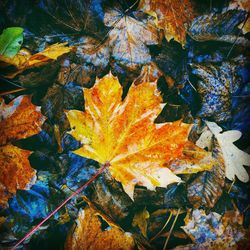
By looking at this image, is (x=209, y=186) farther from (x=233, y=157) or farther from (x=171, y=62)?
(x=171, y=62)

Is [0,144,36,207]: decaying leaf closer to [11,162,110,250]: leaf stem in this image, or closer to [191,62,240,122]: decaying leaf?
[11,162,110,250]: leaf stem

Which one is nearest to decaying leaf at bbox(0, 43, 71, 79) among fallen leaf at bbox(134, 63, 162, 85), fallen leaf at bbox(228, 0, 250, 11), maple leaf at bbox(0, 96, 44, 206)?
maple leaf at bbox(0, 96, 44, 206)

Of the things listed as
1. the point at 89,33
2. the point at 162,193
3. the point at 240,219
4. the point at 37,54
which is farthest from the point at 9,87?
the point at 240,219

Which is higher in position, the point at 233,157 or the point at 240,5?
the point at 240,5

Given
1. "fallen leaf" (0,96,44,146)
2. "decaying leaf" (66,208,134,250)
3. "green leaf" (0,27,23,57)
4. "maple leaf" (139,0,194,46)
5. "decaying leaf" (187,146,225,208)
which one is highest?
"maple leaf" (139,0,194,46)

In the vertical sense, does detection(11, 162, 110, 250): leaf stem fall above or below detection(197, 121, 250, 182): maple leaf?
below

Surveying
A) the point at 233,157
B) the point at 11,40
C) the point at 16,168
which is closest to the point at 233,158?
the point at 233,157

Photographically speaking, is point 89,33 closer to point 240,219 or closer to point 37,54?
point 37,54
